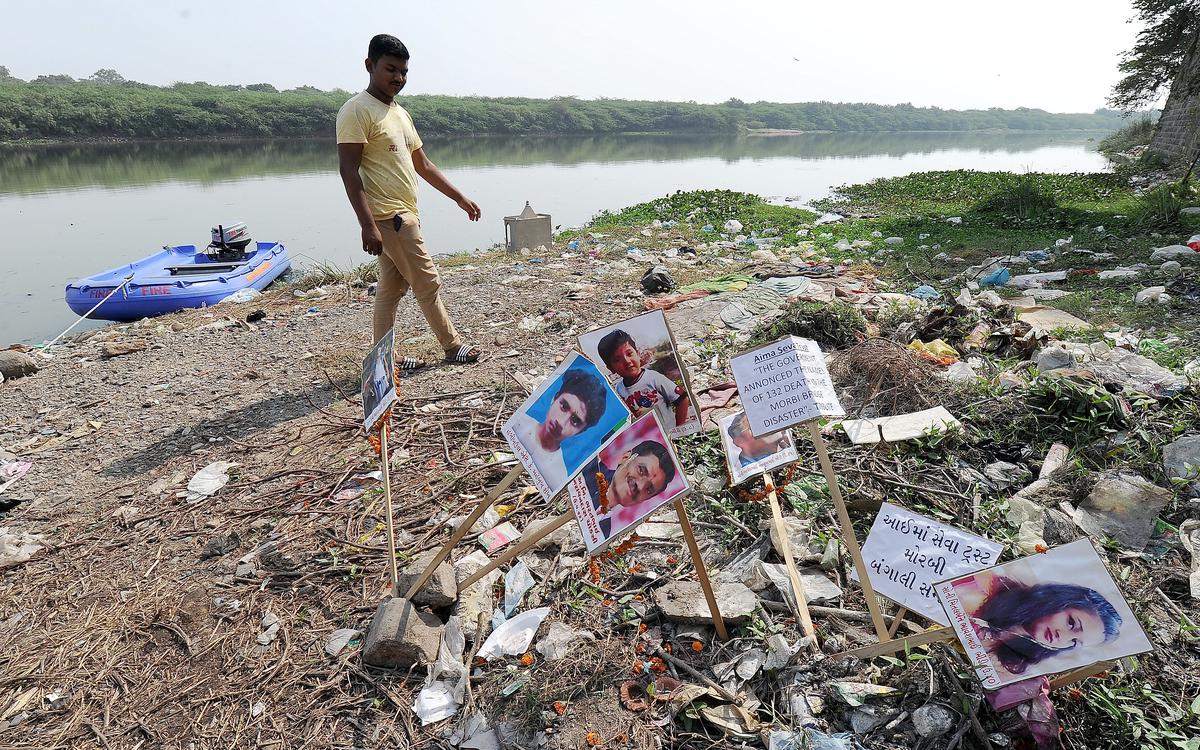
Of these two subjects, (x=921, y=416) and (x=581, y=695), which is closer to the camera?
(x=581, y=695)

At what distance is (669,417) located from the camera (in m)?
2.18

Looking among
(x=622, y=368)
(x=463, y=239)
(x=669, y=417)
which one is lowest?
(x=463, y=239)

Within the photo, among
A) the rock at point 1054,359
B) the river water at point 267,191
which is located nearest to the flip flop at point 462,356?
the rock at point 1054,359

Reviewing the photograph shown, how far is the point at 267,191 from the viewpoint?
17906 millimetres

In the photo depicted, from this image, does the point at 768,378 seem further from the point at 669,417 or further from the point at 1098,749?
the point at 1098,749

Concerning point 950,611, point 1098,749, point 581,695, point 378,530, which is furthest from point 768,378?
point 378,530

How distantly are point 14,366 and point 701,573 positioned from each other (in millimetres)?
6197

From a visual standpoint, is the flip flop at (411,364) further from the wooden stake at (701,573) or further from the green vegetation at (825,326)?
the wooden stake at (701,573)

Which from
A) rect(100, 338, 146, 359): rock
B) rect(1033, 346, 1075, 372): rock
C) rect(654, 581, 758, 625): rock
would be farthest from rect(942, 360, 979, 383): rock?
rect(100, 338, 146, 359): rock

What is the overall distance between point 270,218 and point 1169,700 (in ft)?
53.3

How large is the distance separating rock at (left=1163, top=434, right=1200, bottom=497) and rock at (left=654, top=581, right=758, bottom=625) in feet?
5.65

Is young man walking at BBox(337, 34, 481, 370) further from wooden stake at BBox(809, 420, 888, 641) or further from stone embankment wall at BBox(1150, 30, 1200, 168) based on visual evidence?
stone embankment wall at BBox(1150, 30, 1200, 168)

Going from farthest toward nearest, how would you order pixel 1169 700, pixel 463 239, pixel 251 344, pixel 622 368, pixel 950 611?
pixel 463 239 < pixel 251 344 < pixel 622 368 < pixel 1169 700 < pixel 950 611

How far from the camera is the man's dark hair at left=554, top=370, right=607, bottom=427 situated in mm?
1822
